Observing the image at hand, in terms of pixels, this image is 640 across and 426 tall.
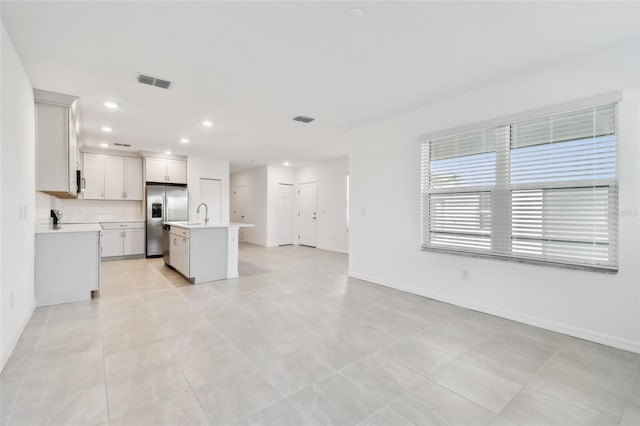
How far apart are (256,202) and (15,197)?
6912 mm

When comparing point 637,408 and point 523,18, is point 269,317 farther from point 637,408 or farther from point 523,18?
point 523,18

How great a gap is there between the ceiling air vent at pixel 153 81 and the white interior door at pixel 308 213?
5.67 metres

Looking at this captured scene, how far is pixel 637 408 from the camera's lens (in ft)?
5.66

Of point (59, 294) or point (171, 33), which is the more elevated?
point (171, 33)

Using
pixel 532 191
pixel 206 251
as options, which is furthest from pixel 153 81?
pixel 532 191

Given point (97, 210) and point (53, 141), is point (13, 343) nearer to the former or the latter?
point (53, 141)

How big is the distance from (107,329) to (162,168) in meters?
5.09

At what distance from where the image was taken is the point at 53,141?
3539mm

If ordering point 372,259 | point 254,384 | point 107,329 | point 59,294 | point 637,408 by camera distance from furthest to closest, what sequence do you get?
point 372,259 < point 59,294 < point 107,329 < point 254,384 < point 637,408

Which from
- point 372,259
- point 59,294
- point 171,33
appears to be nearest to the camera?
point 171,33

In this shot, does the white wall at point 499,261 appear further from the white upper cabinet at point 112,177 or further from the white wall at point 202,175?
the white upper cabinet at point 112,177

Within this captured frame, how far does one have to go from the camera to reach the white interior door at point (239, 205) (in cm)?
1014

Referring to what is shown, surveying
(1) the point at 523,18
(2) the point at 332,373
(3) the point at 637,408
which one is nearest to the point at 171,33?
(1) the point at 523,18

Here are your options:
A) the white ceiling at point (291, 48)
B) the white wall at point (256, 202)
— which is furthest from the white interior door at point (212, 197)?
the white ceiling at point (291, 48)
